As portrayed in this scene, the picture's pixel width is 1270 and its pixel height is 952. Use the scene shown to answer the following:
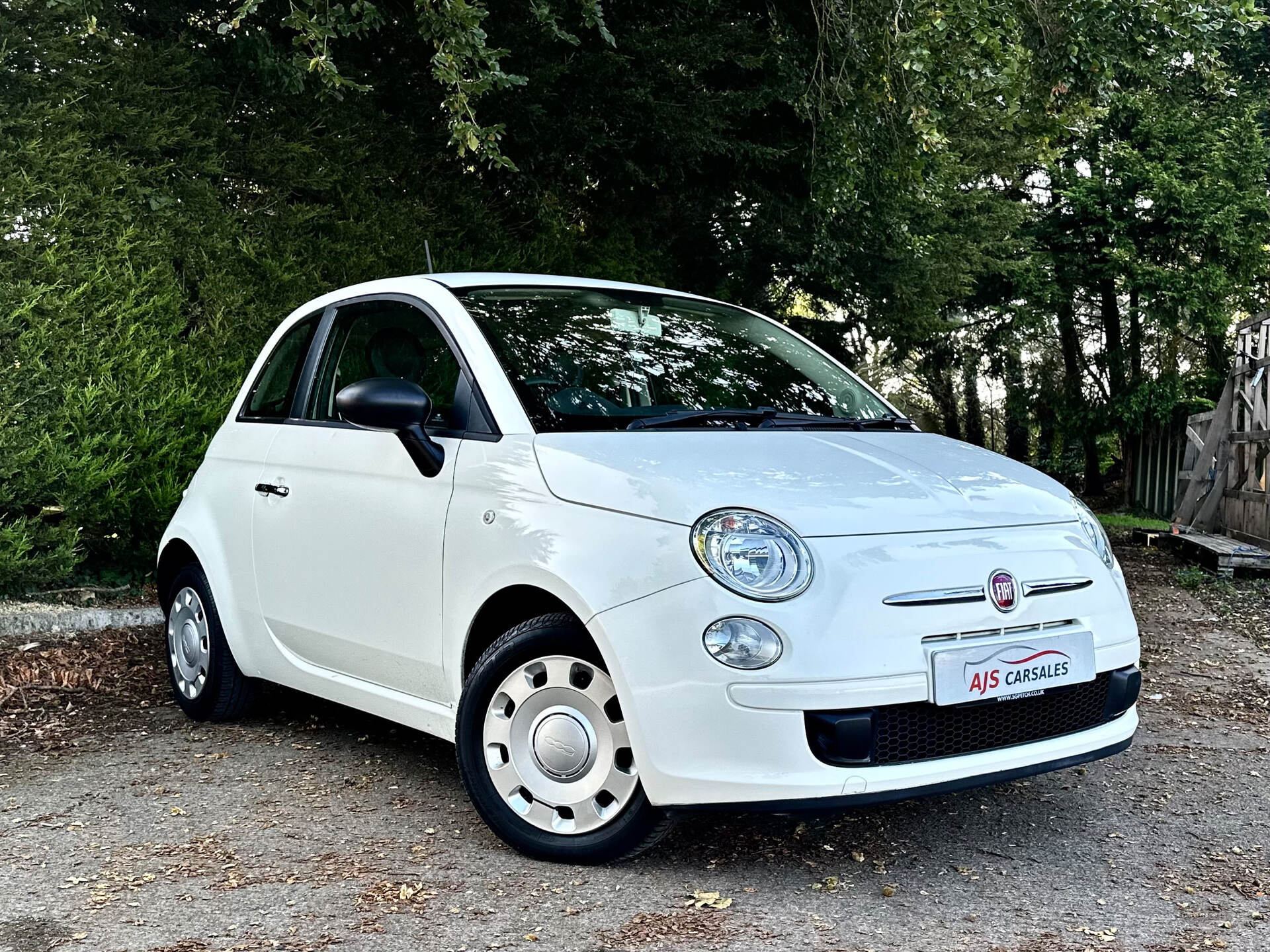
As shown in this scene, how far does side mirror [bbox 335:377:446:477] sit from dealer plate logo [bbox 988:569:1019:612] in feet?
5.50

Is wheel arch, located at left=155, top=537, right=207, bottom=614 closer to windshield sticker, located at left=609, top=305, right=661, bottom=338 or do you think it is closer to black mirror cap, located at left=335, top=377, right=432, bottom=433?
black mirror cap, located at left=335, top=377, right=432, bottom=433

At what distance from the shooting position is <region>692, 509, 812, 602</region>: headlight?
3.31 meters

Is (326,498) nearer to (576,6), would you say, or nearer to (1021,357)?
(576,6)

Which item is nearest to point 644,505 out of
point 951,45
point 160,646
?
point 160,646

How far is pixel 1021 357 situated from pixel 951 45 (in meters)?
21.7

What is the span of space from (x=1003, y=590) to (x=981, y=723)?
0.36 meters

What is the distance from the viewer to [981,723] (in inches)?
138

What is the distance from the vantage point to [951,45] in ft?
29.1

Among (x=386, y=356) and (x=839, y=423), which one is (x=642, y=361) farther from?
(x=386, y=356)

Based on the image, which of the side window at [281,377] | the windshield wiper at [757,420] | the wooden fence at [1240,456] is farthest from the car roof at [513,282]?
the wooden fence at [1240,456]

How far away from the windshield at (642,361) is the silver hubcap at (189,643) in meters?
1.91

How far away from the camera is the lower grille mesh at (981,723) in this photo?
3373mm

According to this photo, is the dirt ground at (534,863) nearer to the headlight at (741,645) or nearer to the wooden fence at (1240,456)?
the headlight at (741,645)

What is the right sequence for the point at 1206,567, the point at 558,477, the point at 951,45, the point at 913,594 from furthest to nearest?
1. the point at 1206,567
2. the point at 951,45
3. the point at 558,477
4. the point at 913,594
